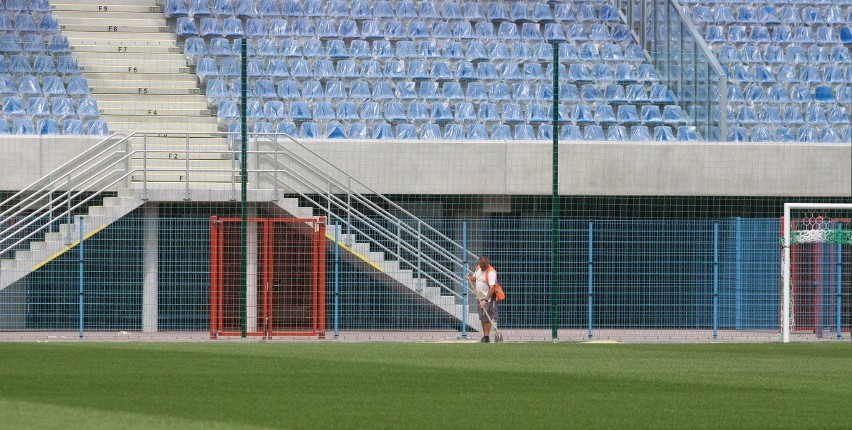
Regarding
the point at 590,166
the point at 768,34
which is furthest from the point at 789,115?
the point at 590,166

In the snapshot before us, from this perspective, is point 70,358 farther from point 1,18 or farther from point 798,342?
point 1,18

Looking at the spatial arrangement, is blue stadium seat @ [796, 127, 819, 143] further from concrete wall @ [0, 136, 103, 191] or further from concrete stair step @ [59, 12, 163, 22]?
concrete wall @ [0, 136, 103, 191]

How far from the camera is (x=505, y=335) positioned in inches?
872

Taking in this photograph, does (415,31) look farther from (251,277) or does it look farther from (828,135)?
(251,277)

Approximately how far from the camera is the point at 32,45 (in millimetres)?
25797

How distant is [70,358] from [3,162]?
6.59 meters

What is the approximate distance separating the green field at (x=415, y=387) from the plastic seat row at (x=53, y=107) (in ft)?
21.2

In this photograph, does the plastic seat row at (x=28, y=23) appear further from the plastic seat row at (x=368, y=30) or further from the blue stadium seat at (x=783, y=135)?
A: the blue stadium seat at (x=783, y=135)

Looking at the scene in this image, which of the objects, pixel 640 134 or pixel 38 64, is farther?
pixel 38 64

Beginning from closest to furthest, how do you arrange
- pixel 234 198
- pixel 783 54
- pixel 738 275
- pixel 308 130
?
pixel 234 198, pixel 738 275, pixel 308 130, pixel 783 54

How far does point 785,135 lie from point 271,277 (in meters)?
10.2

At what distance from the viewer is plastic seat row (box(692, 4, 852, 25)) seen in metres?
30.5

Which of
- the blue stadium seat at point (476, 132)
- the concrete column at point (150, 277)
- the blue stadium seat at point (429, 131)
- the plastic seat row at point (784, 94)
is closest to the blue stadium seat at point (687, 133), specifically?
the plastic seat row at point (784, 94)

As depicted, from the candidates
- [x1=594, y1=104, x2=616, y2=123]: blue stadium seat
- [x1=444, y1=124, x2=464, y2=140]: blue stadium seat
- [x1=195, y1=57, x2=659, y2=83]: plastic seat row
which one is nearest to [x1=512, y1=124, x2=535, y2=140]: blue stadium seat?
[x1=444, y1=124, x2=464, y2=140]: blue stadium seat
